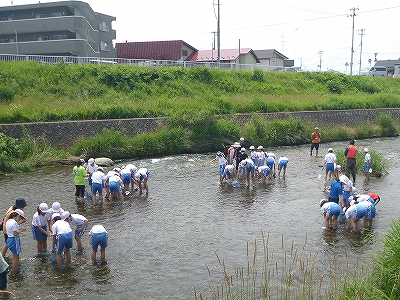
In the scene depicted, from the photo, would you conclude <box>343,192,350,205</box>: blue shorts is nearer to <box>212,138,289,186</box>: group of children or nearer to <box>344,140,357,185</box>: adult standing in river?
<box>344,140,357,185</box>: adult standing in river

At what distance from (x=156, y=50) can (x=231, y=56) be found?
9820 mm

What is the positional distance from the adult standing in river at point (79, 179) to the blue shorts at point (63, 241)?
18.8 feet

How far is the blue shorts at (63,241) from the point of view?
379 inches

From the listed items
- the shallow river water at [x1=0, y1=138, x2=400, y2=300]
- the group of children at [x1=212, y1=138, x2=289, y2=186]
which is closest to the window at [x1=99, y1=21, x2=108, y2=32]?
the shallow river water at [x1=0, y1=138, x2=400, y2=300]

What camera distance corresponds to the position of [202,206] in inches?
602

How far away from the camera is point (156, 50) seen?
56.1 metres

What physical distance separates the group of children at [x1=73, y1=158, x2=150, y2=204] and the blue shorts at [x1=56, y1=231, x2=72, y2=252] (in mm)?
5322

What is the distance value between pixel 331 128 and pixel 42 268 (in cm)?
2845

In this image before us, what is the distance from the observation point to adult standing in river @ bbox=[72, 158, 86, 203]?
15.3 metres

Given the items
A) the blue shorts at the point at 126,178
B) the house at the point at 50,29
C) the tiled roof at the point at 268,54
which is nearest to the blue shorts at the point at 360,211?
the blue shorts at the point at 126,178

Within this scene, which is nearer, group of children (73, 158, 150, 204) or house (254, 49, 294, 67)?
group of children (73, 158, 150, 204)

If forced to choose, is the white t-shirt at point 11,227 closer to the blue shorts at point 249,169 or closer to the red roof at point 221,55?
the blue shorts at point 249,169

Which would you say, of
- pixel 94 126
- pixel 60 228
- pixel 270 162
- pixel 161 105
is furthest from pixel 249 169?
pixel 161 105

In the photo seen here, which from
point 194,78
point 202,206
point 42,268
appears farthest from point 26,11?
point 42,268
